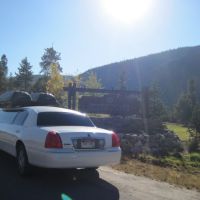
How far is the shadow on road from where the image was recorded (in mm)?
7391

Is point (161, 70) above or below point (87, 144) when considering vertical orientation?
above

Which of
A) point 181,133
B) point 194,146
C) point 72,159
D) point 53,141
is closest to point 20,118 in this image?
point 53,141

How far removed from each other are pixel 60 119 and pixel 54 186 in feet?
5.88

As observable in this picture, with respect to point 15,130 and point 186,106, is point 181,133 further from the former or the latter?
point 186,106

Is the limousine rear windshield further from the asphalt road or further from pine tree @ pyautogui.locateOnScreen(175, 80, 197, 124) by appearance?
pine tree @ pyautogui.locateOnScreen(175, 80, 197, 124)

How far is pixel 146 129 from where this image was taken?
661 inches

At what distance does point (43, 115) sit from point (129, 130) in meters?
7.31

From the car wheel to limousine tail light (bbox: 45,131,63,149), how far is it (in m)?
0.90

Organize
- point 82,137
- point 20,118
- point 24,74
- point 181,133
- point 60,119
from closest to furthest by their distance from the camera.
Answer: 1. point 82,137
2. point 60,119
3. point 20,118
4. point 181,133
5. point 24,74

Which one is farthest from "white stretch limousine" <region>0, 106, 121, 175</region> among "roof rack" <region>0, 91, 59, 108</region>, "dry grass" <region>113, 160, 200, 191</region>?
"roof rack" <region>0, 91, 59, 108</region>

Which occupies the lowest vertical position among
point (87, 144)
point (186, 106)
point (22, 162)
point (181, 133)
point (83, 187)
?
point (181, 133)

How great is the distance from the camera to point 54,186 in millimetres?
8156

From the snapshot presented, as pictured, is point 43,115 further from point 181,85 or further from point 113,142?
point 181,85

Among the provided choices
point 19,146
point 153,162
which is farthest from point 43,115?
point 153,162
